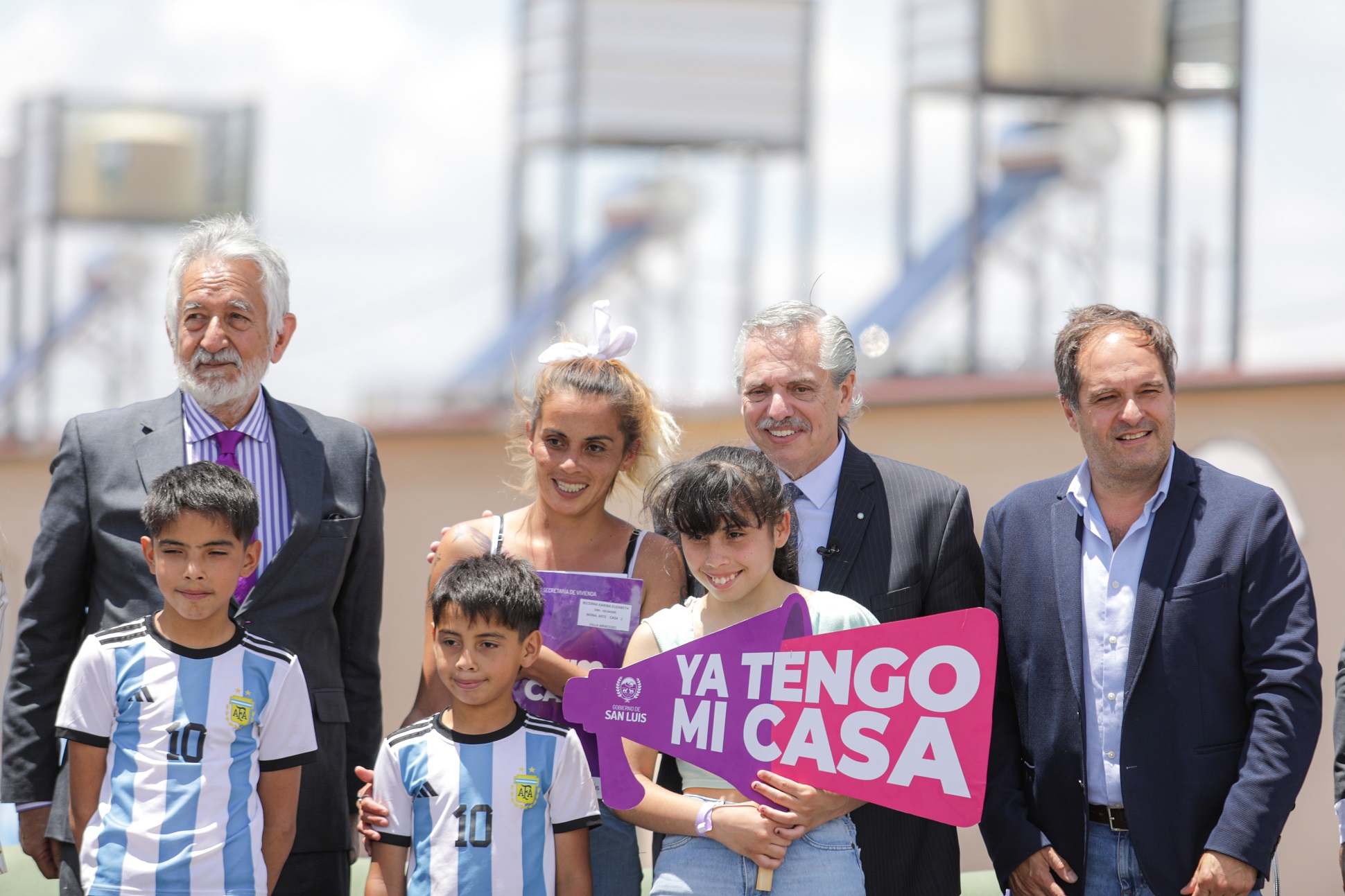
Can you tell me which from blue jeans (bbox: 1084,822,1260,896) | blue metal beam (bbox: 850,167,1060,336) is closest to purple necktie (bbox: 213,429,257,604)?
blue jeans (bbox: 1084,822,1260,896)

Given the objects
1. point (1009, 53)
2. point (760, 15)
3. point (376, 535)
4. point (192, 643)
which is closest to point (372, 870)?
point (192, 643)

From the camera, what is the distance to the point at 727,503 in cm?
251

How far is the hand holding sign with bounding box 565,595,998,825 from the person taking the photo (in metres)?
2.47

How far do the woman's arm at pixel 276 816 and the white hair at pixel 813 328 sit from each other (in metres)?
1.29

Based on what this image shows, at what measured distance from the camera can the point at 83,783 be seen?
246 centimetres

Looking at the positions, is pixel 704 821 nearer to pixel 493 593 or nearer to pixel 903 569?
pixel 493 593

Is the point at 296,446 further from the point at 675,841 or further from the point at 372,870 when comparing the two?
the point at 675,841

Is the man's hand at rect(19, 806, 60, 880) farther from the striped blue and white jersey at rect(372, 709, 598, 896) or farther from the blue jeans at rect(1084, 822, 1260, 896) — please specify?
the blue jeans at rect(1084, 822, 1260, 896)

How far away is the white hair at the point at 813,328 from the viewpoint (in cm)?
291

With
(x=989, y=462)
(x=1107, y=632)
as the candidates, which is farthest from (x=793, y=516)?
(x=989, y=462)

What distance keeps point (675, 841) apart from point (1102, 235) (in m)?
12.9

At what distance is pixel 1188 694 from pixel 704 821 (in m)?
1.01

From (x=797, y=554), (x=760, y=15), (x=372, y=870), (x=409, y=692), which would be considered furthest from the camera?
(x=760, y=15)

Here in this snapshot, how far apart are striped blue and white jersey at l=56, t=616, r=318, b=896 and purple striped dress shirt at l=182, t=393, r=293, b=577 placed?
0.41 m
